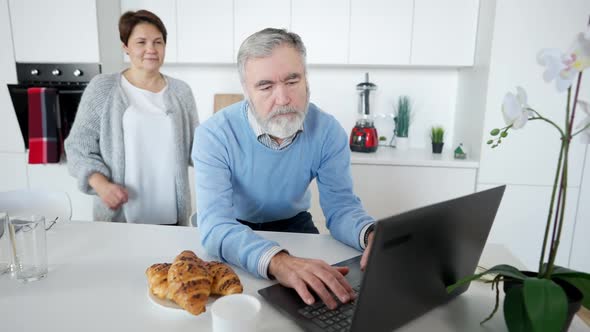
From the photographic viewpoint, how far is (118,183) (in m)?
1.74

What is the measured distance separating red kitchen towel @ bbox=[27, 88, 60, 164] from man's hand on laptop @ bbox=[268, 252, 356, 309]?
2350 mm

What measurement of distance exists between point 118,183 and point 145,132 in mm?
251

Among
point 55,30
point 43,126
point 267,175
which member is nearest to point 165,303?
point 267,175

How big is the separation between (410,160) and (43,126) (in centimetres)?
237

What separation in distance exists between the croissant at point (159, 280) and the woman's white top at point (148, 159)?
3.29 ft

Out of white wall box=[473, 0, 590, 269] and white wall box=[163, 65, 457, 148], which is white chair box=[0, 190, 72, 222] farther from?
white wall box=[473, 0, 590, 269]

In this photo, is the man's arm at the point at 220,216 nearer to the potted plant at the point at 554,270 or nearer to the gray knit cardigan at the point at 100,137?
the potted plant at the point at 554,270

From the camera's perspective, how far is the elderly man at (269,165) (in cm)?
104

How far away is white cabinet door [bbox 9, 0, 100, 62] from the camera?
262 cm

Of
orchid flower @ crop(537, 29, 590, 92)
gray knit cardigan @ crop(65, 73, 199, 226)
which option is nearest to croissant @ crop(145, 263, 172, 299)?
orchid flower @ crop(537, 29, 590, 92)

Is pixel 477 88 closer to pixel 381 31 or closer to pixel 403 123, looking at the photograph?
pixel 403 123

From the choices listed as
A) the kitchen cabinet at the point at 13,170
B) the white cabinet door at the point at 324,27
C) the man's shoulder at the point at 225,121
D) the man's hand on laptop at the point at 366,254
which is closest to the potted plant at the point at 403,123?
the white cabinet door at the point at 324,27

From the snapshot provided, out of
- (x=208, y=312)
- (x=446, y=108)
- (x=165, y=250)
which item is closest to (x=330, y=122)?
(x=165, y=250)

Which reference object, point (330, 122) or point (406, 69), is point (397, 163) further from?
point (330, 122)
